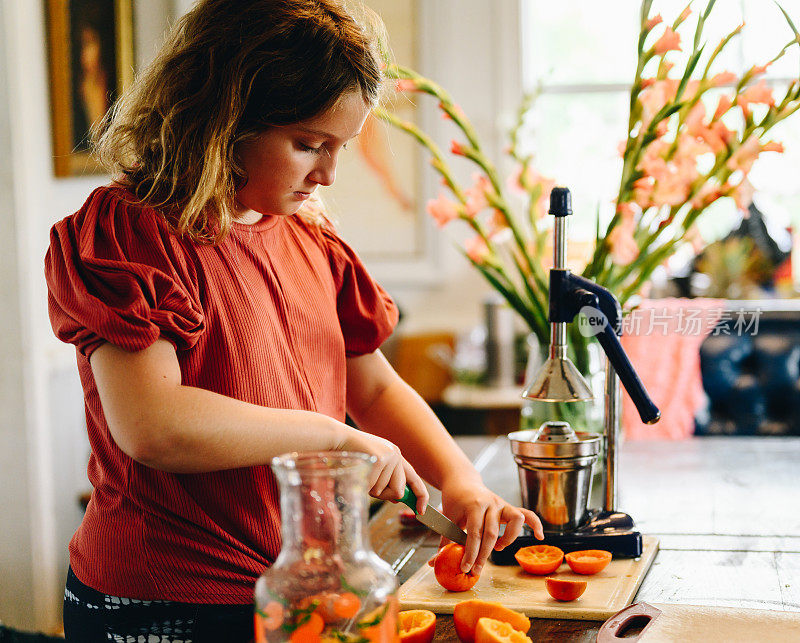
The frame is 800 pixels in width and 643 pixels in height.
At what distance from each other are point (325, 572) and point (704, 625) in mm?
416

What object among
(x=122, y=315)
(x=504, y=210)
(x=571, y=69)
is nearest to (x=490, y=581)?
(x=122, y=315)

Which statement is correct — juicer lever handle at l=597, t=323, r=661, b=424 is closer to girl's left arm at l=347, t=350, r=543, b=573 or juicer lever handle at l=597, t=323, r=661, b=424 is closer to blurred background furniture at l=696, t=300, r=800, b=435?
girl's left arm at l=347, t=350, r=543, b=573

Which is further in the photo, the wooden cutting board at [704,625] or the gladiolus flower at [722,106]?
the gladiolus flower at [722,106]

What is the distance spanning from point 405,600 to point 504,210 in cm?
73

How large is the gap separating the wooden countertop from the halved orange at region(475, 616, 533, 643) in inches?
3.4

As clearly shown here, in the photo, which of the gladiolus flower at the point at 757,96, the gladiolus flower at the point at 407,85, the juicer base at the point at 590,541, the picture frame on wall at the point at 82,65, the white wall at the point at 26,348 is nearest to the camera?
the juicer base at the point at 590,541

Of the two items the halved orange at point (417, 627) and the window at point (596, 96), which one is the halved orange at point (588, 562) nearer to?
the halved orange at point (417, 627)

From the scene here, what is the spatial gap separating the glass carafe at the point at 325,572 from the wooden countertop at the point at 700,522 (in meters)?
0.30

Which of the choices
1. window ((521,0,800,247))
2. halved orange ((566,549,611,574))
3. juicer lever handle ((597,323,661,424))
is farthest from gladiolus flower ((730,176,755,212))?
window ((521,0,800,247))

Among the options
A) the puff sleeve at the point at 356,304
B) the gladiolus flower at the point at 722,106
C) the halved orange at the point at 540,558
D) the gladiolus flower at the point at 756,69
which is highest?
the gladiolus flower at the point at 756,69

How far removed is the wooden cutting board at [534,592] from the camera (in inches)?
38.3

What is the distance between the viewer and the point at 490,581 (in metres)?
1.08

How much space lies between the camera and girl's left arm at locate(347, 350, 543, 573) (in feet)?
3.45

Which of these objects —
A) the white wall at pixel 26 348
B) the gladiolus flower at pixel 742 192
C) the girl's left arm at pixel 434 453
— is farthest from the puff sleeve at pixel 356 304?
the white wall at pixel 26 348
